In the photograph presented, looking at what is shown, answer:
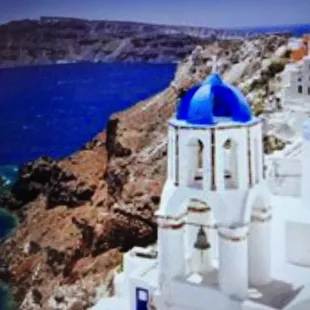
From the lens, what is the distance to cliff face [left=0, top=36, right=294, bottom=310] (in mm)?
6375

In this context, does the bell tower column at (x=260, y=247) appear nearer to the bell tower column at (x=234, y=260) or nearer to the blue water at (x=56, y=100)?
the bell tower column at (x=234, y=260)

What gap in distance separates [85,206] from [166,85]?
1501 mm

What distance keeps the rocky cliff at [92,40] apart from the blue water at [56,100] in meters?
0.09

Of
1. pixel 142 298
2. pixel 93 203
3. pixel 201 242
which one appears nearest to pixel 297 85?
pixel 93 203

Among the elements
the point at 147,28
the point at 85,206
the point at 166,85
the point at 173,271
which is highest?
the point at 147,28

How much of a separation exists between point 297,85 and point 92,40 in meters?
2.39

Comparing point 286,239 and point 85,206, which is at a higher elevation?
point 286,239

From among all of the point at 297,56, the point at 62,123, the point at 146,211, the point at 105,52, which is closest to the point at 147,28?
the point at 105,52

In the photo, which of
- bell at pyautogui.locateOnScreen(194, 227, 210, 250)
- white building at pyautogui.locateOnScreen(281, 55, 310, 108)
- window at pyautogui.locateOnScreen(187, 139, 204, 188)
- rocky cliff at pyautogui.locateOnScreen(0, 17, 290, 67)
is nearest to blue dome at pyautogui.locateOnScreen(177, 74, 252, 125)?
window at pyautogui.locateOnScreen(187, 139, 204, 188)

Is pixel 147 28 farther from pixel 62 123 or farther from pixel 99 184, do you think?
pixel 99 184

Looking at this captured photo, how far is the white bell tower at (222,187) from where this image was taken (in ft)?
10.6

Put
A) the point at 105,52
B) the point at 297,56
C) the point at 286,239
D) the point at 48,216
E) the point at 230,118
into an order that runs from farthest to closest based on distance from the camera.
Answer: the point at 297,56, the point at 48,216, the point at 105,52, the point at 286,239, the point at 230,118

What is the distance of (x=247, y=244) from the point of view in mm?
3400

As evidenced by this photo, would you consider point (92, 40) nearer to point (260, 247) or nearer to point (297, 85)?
point (297, 85)
